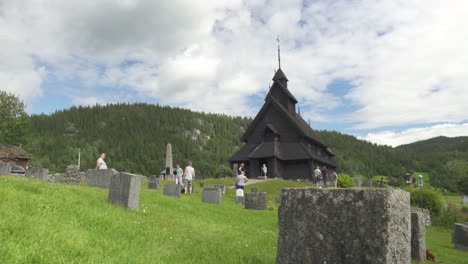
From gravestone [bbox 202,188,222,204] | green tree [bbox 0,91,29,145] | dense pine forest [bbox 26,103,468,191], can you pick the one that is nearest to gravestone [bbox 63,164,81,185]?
gravestone [bbox 202,188,222,204]

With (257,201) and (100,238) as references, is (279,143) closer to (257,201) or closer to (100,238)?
(257,201)

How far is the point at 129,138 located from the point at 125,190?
15615cm

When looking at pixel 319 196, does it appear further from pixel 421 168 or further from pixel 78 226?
pixel 421 168

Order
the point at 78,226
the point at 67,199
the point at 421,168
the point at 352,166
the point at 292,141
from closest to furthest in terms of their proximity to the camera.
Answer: the point at 78,226 → the point at 67,199 → the point at 292,141 → the point at 352,166 → the point at 421,168

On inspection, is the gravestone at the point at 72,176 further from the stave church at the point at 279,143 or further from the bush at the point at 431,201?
the bush at the point at 431,201

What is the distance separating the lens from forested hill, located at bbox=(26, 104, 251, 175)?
436 ft

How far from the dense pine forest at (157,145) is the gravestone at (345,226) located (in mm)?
106839

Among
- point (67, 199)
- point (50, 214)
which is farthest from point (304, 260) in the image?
point (67, 199)

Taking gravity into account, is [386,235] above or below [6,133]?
below

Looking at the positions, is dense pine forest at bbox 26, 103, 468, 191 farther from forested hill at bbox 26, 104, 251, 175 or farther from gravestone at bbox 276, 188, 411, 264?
gravestone at bbox 276, 188, 411, 264

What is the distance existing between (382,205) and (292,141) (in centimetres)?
4956

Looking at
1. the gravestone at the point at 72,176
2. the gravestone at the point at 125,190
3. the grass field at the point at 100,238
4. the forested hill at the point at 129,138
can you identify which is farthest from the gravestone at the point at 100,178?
the forested hill at the point at 129,138

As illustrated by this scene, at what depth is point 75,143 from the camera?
144 m

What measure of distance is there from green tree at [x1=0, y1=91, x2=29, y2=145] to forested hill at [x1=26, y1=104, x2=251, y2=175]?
4968 centimetres
